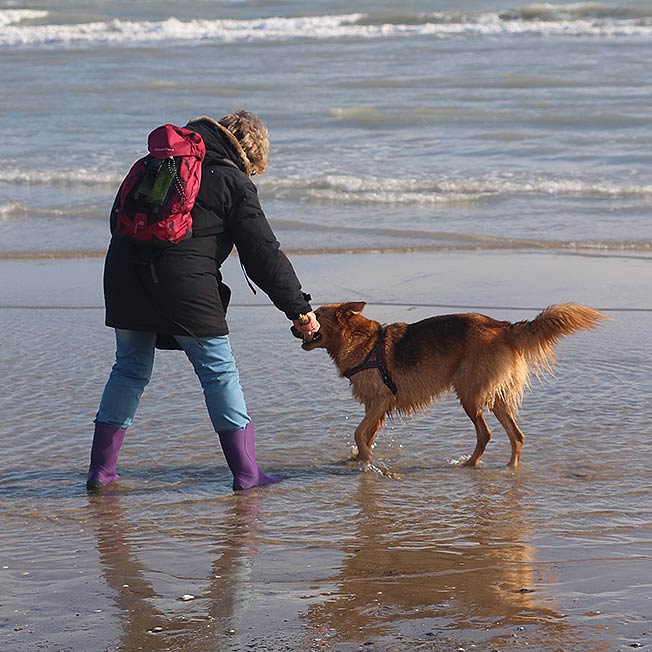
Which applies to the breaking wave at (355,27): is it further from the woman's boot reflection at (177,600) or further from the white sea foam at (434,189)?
the woman's boot reflection at (177,600)

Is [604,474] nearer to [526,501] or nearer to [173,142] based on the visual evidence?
[526,501]

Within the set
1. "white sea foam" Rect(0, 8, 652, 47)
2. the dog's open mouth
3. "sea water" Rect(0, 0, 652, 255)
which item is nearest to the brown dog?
the dog's open mouth

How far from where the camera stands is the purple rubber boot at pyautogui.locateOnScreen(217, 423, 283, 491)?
4.97 meters

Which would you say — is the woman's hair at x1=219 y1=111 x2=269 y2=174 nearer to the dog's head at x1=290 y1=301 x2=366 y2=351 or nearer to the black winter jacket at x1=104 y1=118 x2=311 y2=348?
the black winter jacket at x1=104 y1=118 x2=311 y2=348

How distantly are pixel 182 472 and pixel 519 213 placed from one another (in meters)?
6.85

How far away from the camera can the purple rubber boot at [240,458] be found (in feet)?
16.3

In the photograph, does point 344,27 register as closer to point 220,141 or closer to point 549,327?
point 549,327

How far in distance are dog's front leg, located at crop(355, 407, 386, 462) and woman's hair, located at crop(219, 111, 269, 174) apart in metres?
1.41

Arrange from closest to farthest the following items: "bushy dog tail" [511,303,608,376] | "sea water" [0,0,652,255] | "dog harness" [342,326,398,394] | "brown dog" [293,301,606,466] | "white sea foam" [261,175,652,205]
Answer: "bushy dog tail" [511,303,608,376]
"brown dog" [293,301,606,466]
"dog harness" [342,326,398,394]
"sea water" [0,0,652,255]
"white sea foam" [261,175,652,205]

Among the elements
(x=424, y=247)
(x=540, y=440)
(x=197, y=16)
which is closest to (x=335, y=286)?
(x=424, y=247)

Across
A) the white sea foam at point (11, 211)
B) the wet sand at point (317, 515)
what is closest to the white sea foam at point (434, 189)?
the white sea foam at point (11, 211)

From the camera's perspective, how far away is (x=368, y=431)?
5.47 m

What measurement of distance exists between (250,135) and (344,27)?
102 feet

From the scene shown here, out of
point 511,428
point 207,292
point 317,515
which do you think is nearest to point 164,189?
point 207,292
